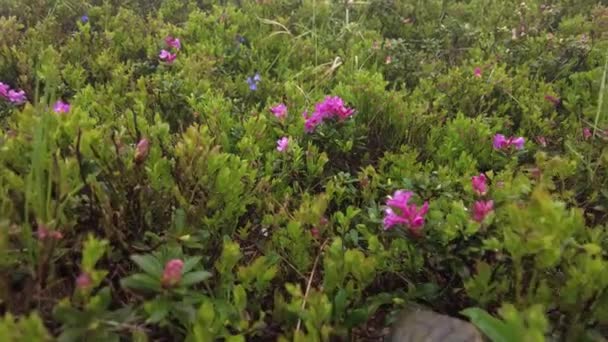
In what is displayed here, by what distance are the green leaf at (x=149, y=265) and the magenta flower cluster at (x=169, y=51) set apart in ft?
7.78

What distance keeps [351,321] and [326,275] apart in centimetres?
15

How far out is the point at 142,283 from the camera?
58.2 inches

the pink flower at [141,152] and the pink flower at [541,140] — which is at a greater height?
the pink flower at [141,152]

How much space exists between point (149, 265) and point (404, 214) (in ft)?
2.62

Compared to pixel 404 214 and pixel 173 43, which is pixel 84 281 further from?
pixel 173 43

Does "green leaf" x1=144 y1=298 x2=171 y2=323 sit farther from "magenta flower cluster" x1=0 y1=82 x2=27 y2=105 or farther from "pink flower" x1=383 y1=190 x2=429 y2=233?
"magenta flower cluster" x1=0 y1=82 x2=27 y2=105

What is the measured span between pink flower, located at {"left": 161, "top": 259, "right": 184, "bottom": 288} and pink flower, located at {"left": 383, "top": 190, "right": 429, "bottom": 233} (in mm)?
702

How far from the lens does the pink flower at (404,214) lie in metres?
1.82

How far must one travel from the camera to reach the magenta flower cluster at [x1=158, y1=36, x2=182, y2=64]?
3.72 metres

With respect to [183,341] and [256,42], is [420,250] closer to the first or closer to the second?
[183,341]

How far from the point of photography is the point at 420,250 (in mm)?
1863

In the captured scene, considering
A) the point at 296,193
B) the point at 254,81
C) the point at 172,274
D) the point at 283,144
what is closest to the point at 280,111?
the point at 283,144

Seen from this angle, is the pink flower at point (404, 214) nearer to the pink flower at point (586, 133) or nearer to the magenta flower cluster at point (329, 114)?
the magenta flower cluster at point (329, 114)

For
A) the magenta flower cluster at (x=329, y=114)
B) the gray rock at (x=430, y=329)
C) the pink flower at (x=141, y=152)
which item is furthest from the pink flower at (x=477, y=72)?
the pink flower at (x=141, y=152)
